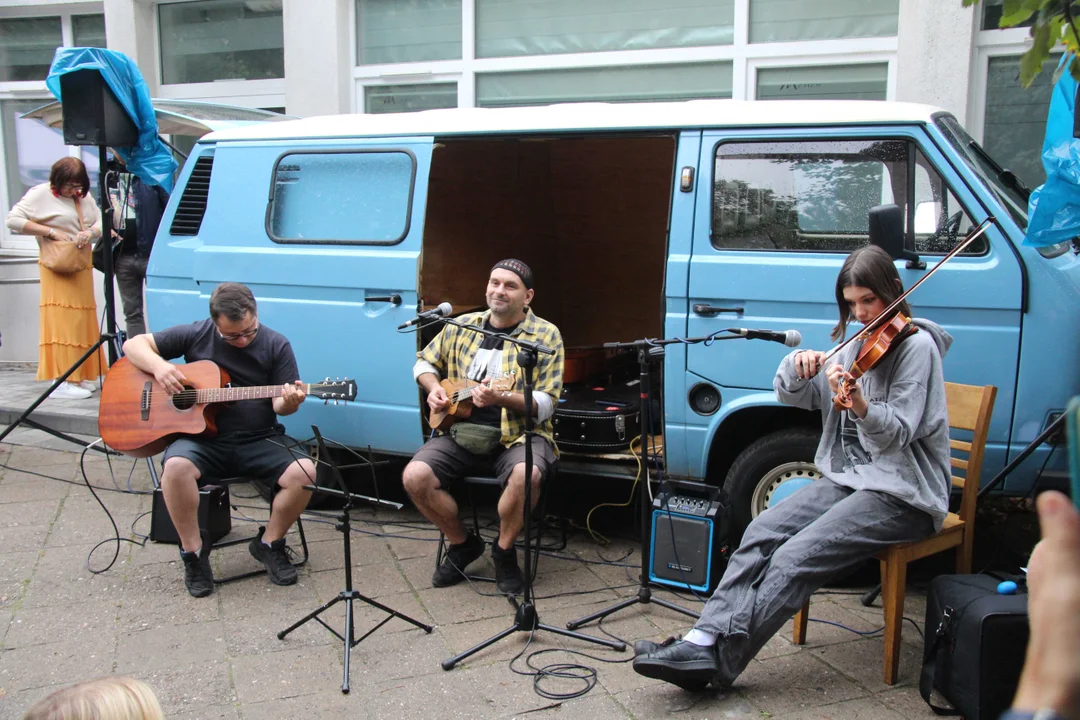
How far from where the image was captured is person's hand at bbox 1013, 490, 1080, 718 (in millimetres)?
830

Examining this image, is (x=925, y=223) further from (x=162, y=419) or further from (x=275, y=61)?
(x=275, y=61)

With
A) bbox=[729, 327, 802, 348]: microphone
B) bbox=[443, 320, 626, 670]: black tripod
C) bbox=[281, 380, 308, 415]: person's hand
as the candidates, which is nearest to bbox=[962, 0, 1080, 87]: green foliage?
bbox=[729, 327, 802, 348]: microphone

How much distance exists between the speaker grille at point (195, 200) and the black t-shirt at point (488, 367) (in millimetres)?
2170

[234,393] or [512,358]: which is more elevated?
[512,358]

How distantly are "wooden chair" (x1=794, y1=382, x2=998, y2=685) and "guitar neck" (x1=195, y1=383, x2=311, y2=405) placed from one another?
2587 mm

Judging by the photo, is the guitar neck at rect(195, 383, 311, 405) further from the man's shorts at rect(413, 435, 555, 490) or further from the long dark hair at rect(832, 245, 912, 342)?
the long dark hair at rect(832, 245, 912, 342)

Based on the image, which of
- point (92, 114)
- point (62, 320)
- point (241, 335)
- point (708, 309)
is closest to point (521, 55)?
point (92, 114)

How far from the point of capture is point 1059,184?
11.8 feet

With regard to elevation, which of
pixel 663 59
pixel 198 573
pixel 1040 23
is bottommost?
pixel 198 573

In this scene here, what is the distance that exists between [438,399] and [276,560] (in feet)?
3.58

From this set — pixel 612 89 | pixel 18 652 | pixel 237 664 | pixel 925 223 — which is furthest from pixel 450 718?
pixel 612 89

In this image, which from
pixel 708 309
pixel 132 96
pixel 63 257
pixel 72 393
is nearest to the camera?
pixel 708 309

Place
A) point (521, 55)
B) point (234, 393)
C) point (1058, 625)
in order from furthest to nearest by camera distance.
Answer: point (521, 55) → point (234, 393) → point (1058, 625)

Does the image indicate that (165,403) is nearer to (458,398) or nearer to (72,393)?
(458,398)
